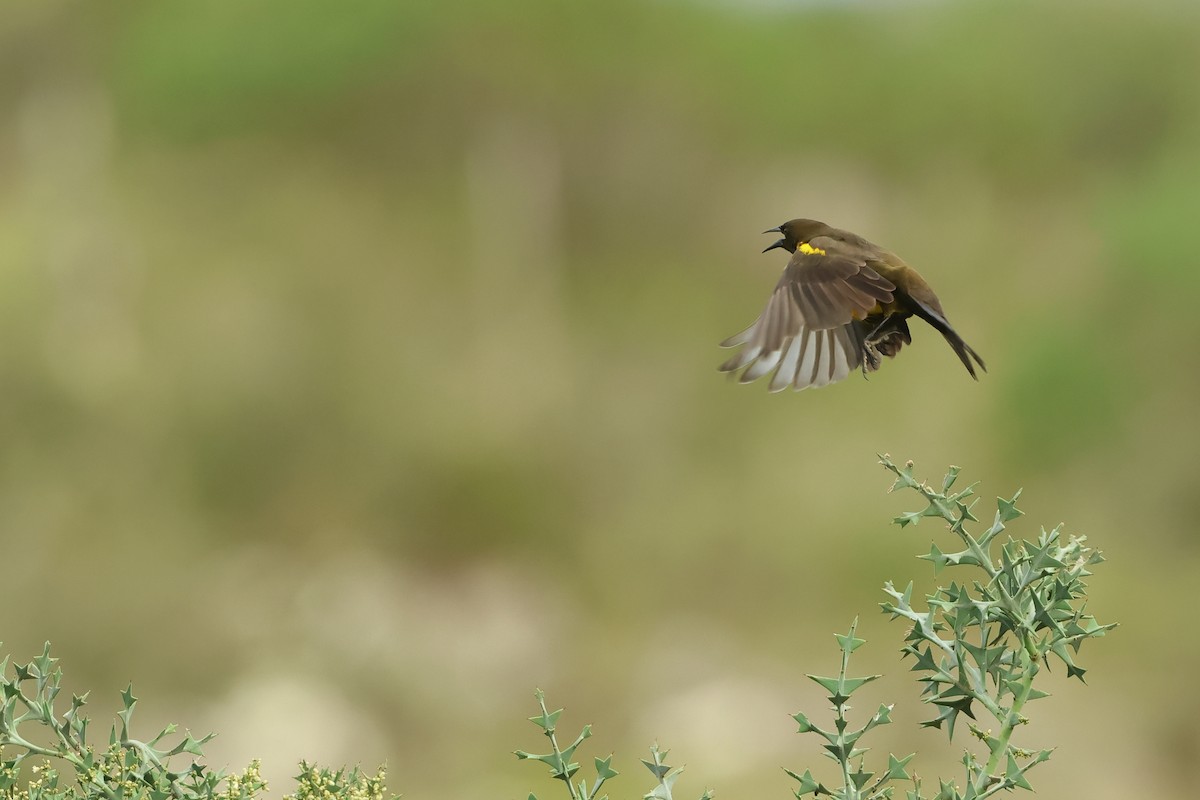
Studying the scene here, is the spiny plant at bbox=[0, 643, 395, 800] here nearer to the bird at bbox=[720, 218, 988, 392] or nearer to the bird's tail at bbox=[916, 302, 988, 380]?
the bird at bbox=[720, 218, 988, 392]

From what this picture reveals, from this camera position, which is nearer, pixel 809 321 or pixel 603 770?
pixel 603 770

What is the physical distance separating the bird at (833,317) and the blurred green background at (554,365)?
6544mm

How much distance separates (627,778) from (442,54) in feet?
24.4

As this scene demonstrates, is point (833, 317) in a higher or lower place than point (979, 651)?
higher

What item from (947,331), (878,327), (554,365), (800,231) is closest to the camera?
(947,331)

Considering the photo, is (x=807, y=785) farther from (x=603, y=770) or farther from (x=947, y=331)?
(x=947, y=331)

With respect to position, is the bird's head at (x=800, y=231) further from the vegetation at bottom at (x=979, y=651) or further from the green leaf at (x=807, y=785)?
the green leaf at (x=807, y=785)

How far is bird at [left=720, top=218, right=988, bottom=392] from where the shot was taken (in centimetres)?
423

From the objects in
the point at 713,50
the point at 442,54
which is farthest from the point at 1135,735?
the point at 442,54

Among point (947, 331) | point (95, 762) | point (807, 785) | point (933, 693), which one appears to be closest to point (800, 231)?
point (947, 331)

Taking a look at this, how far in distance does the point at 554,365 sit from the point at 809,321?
918 cm

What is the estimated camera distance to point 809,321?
166 inches

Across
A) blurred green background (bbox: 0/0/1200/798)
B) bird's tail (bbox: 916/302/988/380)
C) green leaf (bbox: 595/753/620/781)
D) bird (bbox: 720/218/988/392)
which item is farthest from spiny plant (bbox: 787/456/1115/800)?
blurred green background (bbox: 0/0/1200/798)

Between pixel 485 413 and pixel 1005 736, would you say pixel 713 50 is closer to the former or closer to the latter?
pixel 485 413
